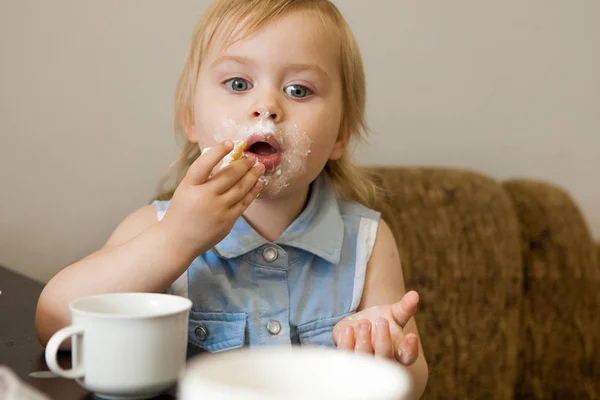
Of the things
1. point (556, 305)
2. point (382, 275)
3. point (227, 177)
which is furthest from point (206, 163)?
point (556, 305)

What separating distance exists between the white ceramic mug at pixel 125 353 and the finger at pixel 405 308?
26 centimetres

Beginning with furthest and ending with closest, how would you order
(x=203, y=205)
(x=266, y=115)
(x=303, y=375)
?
(x=266, y=115) → (x=203, y=205) → (x=303, y=375)

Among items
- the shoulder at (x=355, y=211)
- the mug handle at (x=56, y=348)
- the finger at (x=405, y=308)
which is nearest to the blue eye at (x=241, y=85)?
the shoulder at (x=355, y=211)

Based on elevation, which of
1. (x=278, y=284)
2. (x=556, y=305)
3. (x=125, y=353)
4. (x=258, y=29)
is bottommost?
(x=556, y=305)

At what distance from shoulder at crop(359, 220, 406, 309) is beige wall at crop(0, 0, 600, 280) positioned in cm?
51

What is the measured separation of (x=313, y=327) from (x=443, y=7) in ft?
3.03

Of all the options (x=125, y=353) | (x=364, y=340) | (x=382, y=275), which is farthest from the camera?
(x=382, y=275)

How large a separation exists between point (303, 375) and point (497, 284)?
115 centimetres

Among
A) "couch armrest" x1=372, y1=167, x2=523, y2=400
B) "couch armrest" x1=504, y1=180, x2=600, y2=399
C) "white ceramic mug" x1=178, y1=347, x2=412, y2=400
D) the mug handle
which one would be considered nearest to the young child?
the mug handle

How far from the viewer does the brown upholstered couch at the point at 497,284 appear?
1469 millimetres

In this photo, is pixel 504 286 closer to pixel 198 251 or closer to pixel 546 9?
pixel 546 9

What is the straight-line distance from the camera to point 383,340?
2.37 ft

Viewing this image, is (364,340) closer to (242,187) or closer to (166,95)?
(242,187)

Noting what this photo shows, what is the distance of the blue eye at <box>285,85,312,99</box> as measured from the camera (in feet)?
3.33
